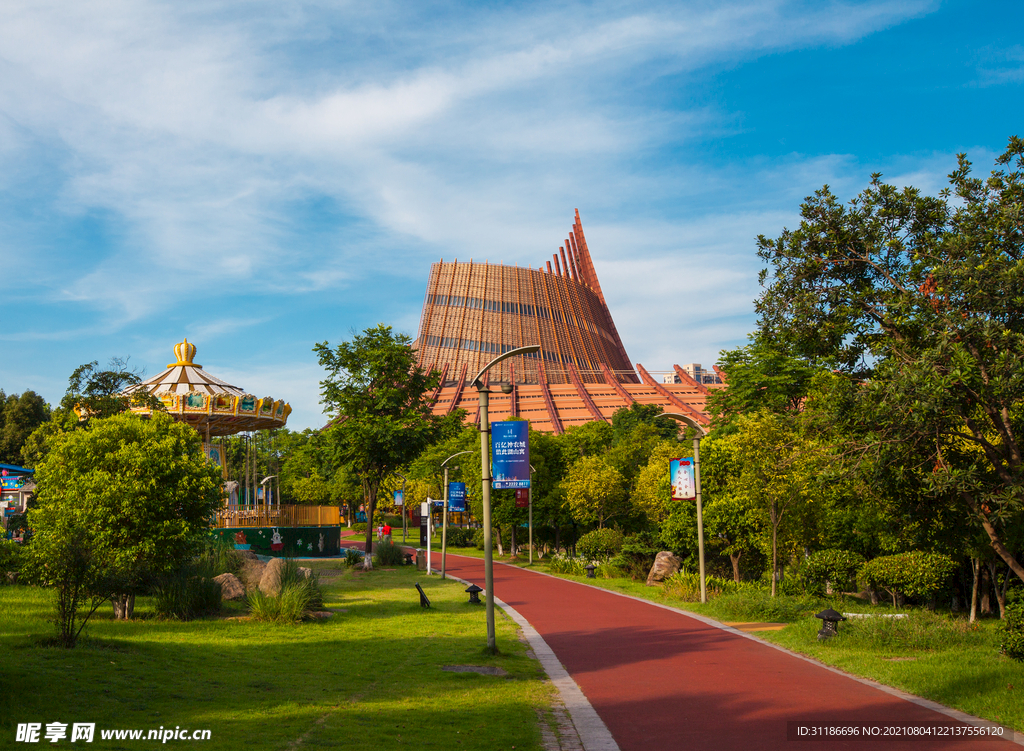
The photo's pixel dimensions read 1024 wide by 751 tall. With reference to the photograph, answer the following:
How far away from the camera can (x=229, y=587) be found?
18812 millimetres

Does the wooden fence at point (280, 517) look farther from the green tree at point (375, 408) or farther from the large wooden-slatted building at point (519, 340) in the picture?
the large wooden-slatted building at point (519, 340)

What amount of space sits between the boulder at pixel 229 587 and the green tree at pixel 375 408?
18671 mm

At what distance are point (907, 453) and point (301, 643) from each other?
11.2 meters

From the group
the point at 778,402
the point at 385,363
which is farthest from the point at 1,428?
the point at 778,402

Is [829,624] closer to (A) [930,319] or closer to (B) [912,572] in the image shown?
(A) [930,319]

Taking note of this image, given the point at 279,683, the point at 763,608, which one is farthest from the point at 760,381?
the point at 279,683

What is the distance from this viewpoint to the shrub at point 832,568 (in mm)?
24797

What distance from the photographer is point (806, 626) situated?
16.0 meters

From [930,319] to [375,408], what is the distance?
1193 inches

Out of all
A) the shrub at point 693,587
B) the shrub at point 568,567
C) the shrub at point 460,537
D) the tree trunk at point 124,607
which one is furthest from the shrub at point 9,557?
the shrub at point 460,537

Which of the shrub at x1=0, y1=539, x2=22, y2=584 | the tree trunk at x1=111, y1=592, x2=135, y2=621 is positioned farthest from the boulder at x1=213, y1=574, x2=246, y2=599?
the shrub at x1=0, y1=539, x2=22, y2=584

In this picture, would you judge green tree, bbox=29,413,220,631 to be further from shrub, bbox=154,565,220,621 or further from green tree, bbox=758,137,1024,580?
green tree, bbox=758,137,1024,580

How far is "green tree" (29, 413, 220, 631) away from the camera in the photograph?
1644 cm

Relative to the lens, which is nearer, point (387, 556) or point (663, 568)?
point (663, 568)
